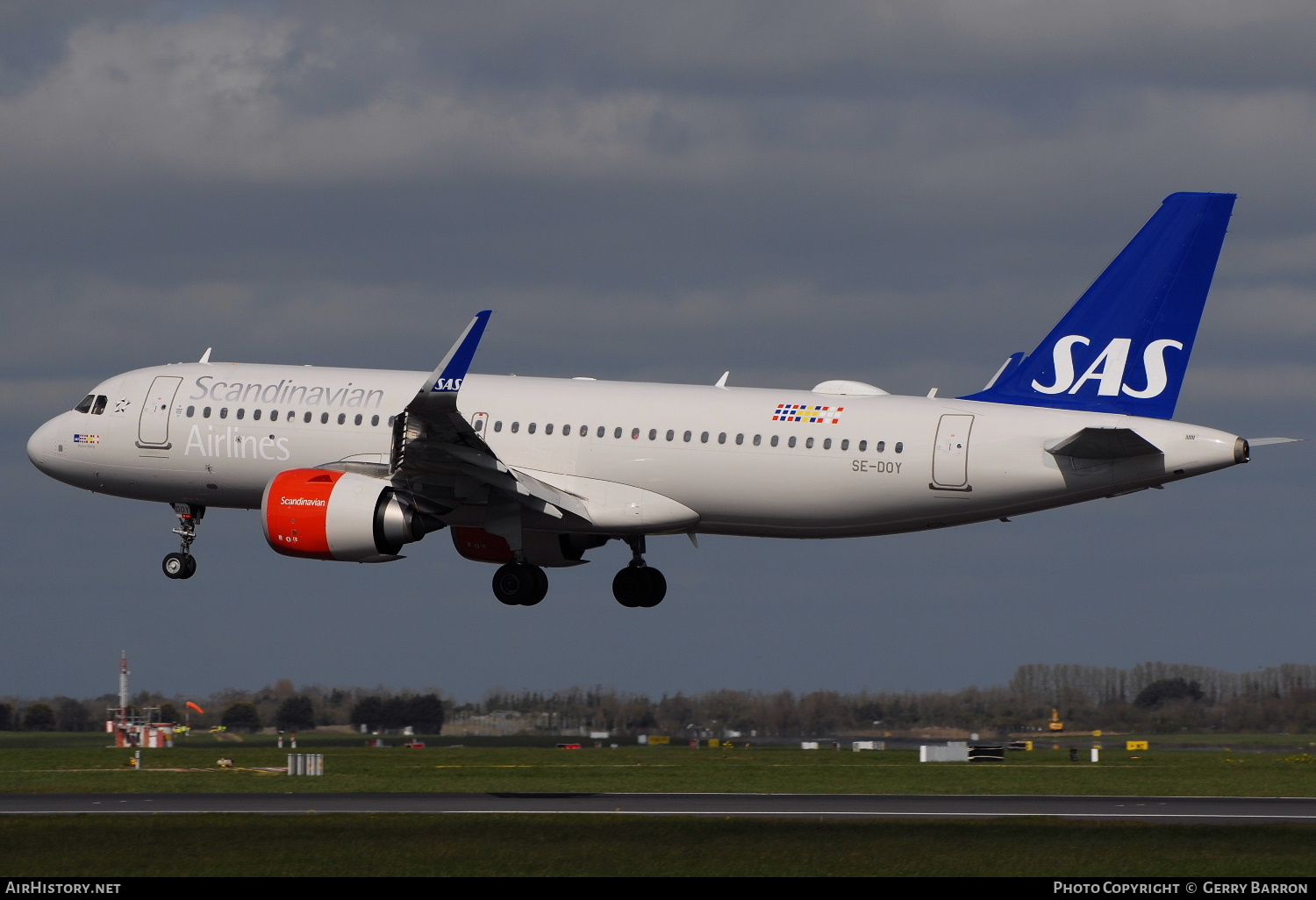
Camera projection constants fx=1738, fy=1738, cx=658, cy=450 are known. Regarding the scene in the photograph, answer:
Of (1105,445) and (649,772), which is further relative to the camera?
(1105,445)

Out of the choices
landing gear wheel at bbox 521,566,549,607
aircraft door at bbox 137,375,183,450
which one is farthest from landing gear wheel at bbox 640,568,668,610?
aircraft door at bbox 137,375,183,450

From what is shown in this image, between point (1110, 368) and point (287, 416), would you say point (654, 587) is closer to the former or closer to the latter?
point (287, 416)

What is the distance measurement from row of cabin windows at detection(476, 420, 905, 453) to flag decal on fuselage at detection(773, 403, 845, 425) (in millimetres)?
534

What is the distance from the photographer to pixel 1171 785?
3869 centimetres

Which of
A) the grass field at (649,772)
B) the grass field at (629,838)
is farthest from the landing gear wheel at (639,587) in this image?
the grass field at (629,838)

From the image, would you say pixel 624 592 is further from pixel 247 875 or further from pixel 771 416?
pixel 247 875

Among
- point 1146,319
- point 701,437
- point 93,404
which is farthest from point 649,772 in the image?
point 93,404

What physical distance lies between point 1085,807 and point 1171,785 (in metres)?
6.99

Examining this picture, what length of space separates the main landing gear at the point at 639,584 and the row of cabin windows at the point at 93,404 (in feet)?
51.9

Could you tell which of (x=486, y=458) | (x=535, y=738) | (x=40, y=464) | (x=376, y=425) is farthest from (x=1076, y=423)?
(x=40, y=464)

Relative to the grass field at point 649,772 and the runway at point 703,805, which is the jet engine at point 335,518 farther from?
Answer: the runway at point 703,805

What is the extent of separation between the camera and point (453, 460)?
44.3 meters

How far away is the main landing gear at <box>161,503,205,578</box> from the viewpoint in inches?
2018

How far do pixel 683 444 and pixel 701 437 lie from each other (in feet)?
1.65
